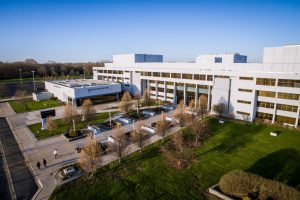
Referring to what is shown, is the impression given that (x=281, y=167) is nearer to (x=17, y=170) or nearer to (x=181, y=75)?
(x=17, y=170)

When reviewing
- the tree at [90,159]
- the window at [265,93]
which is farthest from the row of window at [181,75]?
the tree at [90,159]

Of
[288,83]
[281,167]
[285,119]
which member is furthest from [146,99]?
[281,167]

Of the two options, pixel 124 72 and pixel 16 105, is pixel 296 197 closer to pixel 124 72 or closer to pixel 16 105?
pixel 124 72

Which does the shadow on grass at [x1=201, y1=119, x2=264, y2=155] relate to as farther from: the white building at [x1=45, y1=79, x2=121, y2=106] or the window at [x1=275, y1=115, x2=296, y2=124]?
the white building at [x1=45, y1=79, x2=121, y2=106]

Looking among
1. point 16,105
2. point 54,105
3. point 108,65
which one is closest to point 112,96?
point 54,105

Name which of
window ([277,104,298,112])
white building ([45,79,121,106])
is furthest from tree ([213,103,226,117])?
white building ([45,79,121,106])
